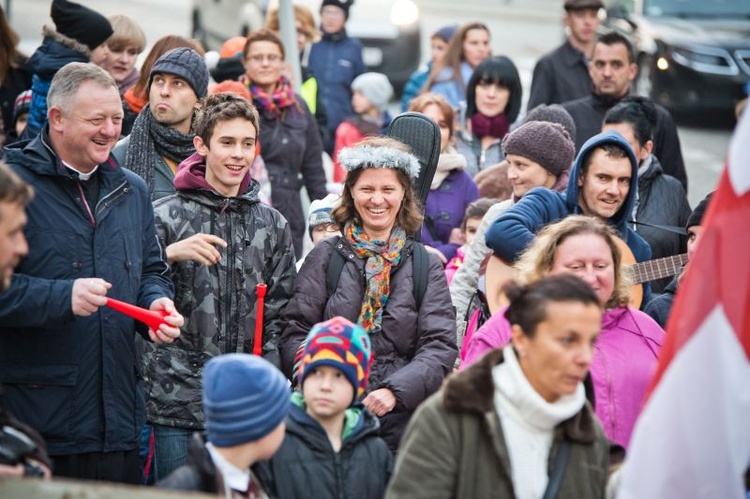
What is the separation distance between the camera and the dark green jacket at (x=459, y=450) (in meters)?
4.48

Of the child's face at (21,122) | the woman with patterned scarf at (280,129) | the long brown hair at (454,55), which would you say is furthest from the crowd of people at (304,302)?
the long brown hair at (454,55)

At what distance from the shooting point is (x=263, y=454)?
4.90m

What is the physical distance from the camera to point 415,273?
6695mm

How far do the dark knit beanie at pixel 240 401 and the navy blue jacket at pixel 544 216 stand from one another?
223 cm

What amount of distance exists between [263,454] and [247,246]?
1.90 metres

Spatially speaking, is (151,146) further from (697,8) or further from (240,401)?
(697,8)

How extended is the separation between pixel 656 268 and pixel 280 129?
3527 millimetres

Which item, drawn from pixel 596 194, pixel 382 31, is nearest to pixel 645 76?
pixel 382 31

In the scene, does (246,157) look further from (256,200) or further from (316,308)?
(316,308)

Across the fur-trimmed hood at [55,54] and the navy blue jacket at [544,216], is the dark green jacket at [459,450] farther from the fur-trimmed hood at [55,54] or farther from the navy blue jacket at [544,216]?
the fur-trimmed hood at [55,54]

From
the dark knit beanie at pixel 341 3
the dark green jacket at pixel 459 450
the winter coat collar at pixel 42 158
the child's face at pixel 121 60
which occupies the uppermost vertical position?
the dark knit beanie at pixel 341 3

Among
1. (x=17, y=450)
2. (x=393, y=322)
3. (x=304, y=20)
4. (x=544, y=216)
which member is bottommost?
(x=17, y=450)

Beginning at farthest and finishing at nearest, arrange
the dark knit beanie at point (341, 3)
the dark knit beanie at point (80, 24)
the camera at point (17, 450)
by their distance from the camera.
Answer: the dark knit beanie at point (341, 3) → the dark knit beanie at point (80, 24) → the camera at point (17, 450)

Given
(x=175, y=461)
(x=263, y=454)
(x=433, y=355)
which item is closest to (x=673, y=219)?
(x=433, y=355)
